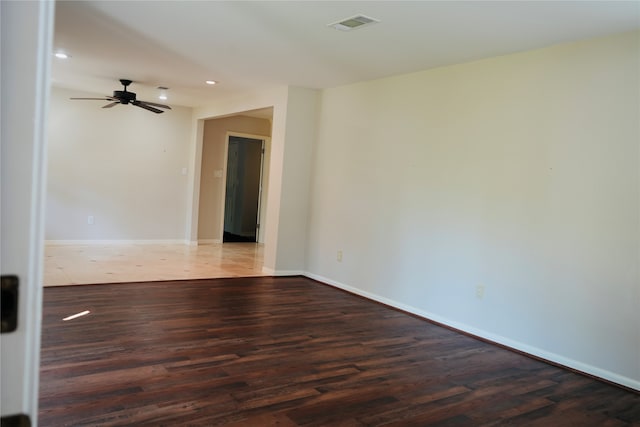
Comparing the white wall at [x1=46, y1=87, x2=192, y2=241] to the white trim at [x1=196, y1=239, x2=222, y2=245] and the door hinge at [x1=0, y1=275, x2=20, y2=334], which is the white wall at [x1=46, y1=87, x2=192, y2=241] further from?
the door hinge at [x1=0, y1=275, x2=20, y2=334]

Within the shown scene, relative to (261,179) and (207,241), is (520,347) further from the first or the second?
(261,179)

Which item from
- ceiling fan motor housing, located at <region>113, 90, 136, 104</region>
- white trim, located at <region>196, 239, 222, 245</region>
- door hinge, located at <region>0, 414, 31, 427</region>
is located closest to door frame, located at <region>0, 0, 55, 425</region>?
door hinge, located at <region>0, 414, 31, 427</region>

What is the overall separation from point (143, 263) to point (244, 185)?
3.72 metres

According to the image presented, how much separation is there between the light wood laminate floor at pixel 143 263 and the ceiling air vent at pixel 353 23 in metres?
3.45

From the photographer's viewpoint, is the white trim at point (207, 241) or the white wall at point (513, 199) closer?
the white wall at point (513, 199)

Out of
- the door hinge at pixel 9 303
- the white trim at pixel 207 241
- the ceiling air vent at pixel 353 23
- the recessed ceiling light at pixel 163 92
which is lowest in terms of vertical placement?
the white trim at pixel 207 241

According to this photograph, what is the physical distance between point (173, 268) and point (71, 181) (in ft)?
8.65

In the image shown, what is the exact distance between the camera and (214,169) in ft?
29.1

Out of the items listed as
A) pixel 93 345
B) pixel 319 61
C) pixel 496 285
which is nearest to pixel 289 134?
pixel 319 61

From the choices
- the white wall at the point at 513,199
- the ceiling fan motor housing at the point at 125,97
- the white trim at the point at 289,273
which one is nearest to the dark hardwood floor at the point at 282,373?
the white wall at the point at 513,199

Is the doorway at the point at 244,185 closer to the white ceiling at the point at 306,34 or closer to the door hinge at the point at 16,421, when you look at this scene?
the white ceiling at the point at 306,34

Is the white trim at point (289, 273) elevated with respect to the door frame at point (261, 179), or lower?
lower

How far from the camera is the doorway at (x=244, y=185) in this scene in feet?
32.1

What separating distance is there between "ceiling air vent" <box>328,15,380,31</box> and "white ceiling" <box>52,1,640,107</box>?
0.07 meters
